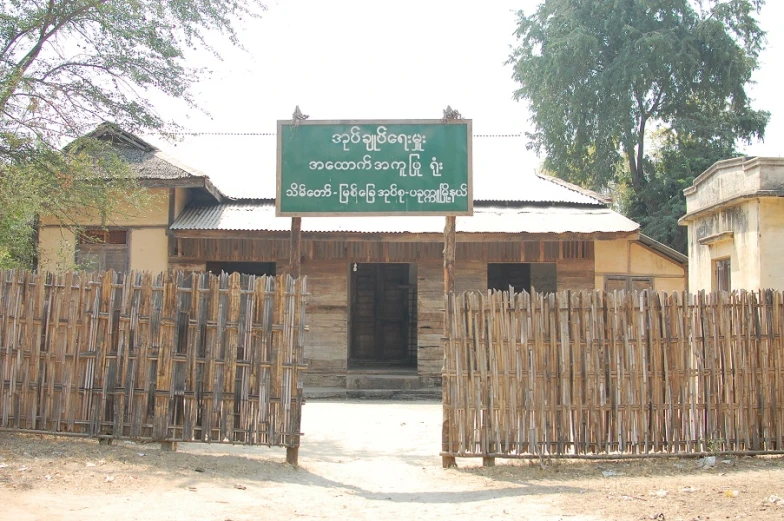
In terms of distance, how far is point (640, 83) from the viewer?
25594mm

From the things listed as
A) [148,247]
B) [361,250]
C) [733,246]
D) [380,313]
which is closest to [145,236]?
[148,247]

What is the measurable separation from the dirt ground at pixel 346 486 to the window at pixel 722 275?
542 centimetres

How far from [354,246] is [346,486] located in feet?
24.8

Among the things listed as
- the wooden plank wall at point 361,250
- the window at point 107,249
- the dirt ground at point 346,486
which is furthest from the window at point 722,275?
the window at point 107,249

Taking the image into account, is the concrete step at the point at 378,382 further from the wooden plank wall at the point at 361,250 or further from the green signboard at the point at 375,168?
the green signboard at the point at 375,168

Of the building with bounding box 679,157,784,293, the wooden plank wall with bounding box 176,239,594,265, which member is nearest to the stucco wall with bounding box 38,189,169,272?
the wooden plank wall with bounding box 176,239,594,265

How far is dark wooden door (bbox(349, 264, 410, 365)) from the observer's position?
16953 millimetres

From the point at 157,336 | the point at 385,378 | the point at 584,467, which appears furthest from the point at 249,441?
the point at 385,378

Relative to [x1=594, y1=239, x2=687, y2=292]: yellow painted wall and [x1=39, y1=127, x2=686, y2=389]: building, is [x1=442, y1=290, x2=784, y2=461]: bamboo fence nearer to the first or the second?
[x1=39, y1=127, x2=686, y2=389]: building

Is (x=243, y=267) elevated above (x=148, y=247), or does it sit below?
below

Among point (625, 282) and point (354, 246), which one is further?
point (625, 282)

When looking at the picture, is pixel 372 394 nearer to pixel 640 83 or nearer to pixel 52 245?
pixel 52 245

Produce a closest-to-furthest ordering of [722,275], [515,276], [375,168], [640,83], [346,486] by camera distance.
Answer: [346,486], [375,168], [722,275], [515,276], [640,83]

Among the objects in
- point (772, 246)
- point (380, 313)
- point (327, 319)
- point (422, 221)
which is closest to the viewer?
point (772, 246)
